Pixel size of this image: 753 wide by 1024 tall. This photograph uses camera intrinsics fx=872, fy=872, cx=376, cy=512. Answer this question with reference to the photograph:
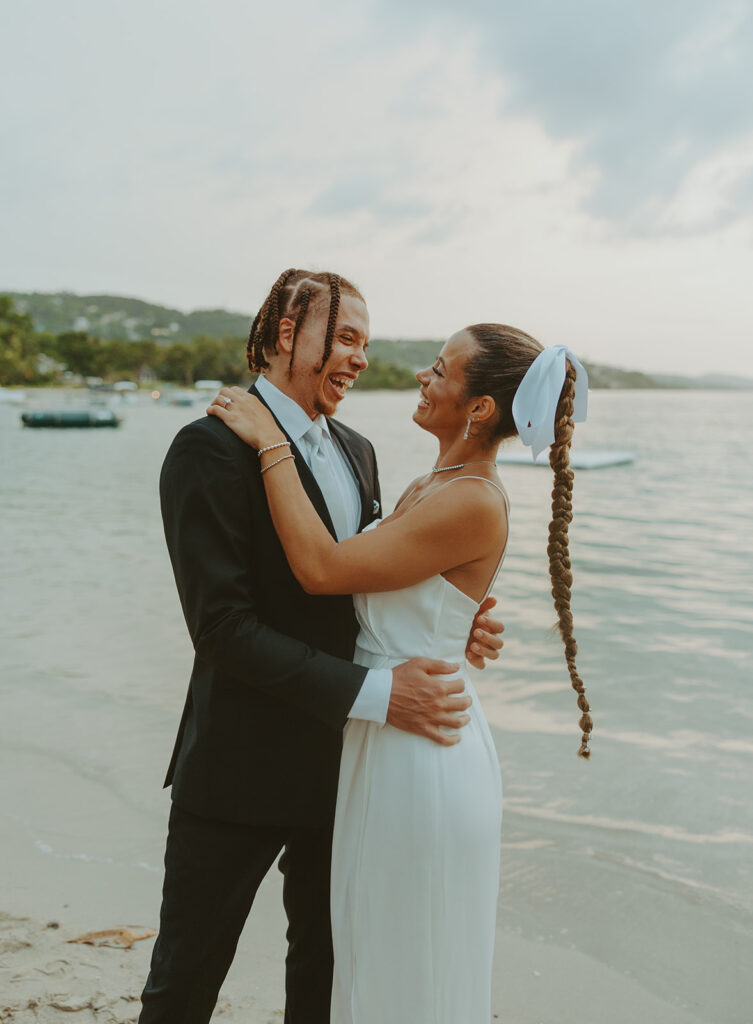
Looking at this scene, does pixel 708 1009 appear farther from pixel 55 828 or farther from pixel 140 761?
pixel 140 761

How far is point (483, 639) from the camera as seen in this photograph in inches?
93.4

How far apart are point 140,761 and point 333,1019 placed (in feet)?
13.1

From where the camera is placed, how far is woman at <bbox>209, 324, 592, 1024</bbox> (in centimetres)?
207

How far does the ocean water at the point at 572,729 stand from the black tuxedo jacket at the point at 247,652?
2401 millimetres

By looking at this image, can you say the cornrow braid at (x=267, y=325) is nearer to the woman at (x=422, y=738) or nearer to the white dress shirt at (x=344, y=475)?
the white dress shirt at (x=344, y=475)

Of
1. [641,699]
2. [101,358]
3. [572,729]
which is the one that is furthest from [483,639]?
[101,358]

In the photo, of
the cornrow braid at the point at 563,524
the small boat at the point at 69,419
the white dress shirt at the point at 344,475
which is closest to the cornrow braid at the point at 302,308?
the white dress shirt at the point at 344,475

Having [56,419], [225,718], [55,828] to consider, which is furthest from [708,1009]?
[56,419]

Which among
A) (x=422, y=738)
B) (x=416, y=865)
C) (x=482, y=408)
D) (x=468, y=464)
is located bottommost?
(x=416, y=865)

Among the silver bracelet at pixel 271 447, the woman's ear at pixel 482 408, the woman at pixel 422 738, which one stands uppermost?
the woman's ear at pixel 482 408

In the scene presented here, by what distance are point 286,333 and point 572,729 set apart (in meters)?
5.23

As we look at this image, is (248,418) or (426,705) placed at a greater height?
(248,418)

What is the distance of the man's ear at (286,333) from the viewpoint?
232 cm

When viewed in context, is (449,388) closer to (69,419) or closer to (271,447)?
(271,447)
